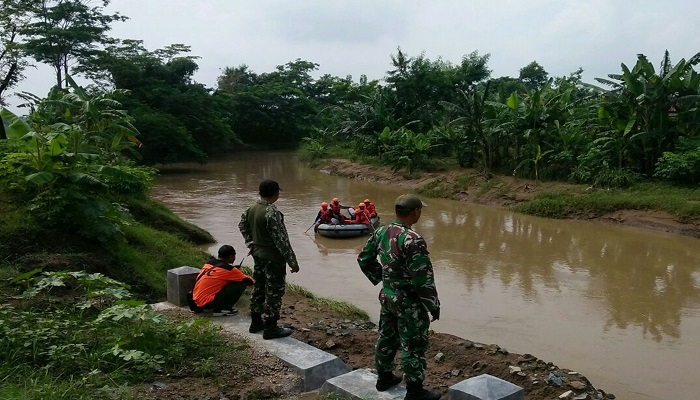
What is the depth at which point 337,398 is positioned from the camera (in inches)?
158

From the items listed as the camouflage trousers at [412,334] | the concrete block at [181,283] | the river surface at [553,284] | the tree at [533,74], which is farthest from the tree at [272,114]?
the camouflage trousers at [412,334]

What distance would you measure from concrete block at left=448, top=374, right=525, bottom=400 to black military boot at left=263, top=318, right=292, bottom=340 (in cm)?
199

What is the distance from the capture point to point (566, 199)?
16.7m

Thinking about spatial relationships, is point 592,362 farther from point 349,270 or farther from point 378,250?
point 349,270

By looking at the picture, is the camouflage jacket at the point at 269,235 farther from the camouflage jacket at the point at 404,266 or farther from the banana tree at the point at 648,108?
the banana tree at the point at 648,108

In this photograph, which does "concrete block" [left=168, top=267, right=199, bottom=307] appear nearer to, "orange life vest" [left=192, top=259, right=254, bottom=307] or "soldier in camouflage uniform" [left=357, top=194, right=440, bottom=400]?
"orange life vest" [left=192, top=259, right=254, bottom=307]

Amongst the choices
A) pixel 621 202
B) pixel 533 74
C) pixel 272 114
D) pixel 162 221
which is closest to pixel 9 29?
pixel 162 221

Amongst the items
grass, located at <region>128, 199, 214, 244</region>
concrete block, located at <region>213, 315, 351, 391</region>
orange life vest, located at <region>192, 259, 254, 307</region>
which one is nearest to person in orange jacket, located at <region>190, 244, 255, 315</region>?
orange life vest, located at <region>192, 259, 254, 307</region>

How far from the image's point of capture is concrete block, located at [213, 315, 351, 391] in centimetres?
445

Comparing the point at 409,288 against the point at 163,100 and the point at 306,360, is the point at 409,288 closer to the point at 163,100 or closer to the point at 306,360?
the point at 306,360

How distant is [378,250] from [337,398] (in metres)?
1.01

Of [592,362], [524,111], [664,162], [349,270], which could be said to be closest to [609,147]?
[664,162]

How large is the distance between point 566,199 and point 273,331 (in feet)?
43.7

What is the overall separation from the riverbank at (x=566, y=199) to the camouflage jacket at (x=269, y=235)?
11900 millimetres
